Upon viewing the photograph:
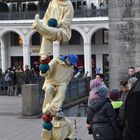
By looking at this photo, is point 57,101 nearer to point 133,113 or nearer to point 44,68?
point 44,68

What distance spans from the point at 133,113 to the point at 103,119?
428cm

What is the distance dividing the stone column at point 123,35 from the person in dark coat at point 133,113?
13266mm

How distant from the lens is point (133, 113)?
4.08m

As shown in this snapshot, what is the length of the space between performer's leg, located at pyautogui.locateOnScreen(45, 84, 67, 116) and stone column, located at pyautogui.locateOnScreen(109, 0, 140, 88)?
345 inches

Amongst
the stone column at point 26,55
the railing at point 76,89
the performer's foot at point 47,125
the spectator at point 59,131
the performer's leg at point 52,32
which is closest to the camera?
the performer's leg at point 52,32

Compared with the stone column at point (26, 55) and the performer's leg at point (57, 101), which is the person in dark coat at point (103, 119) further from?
the stone column at point (26, 55)

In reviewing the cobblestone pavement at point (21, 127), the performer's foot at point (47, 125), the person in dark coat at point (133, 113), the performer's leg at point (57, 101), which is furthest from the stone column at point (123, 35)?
the person in dark coat at point (133, 113)

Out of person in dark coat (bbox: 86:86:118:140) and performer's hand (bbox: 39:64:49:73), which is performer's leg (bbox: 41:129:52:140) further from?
performer's hand (bbox: 39:64:49:73)

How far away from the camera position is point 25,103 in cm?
1822

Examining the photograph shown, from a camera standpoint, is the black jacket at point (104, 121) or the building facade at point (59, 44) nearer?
the black jacket at point (104, 121)

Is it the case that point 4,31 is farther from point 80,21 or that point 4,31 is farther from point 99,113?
point 99,113

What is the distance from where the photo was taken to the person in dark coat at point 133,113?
4.04 m

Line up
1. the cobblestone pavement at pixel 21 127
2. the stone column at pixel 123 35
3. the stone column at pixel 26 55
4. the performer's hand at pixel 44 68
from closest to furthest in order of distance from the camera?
the performer's hand at pixel 44 68, the cobblestone pavement at pixel 21 127, the stone column at pixel 123 35, the stone column at pixel 26 55

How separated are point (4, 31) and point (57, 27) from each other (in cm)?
4612
